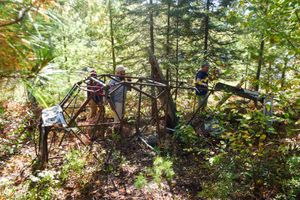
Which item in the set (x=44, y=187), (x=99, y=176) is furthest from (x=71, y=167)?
(x=44, y=187)

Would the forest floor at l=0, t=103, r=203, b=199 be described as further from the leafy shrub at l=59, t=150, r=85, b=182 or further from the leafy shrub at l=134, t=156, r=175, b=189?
the leafy shrub at l=134, t=156, r=175, b=189

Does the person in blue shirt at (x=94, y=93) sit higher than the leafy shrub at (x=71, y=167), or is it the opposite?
the person in blue shirt at (x=94, y=93)

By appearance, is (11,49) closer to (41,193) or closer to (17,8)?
(17,8)

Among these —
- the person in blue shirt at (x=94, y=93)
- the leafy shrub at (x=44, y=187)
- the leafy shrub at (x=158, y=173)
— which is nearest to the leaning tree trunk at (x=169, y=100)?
the person in blue shirt at (x=94, y=93)

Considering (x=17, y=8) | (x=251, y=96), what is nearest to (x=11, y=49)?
(x=17, y=8)

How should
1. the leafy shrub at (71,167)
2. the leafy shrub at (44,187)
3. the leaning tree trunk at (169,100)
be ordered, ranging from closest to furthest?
the leafy shrub at (44,187), the leafy shrub at (71,167), the leaning tree trunk at (169,100)

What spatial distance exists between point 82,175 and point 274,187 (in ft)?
14.0

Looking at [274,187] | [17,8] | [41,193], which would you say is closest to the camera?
[17,8]

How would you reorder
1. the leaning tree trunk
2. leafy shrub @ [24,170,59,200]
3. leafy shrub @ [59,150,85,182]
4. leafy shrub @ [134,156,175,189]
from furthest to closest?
the leaning tree trunk, leafy shrub @ [59,150,85,182], leafy shrub @ [24,170,59,200], leafy shrub @ [134,156,175,189]

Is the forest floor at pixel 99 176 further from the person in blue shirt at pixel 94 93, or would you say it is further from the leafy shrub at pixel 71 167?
the person in blue shirt at pixel 94 93

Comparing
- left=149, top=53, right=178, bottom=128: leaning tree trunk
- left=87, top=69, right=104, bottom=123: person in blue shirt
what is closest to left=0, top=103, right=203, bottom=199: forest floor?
left=87, top=69, right=104, bottom=123: person in blue shirt

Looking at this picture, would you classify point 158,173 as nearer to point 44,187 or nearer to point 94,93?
point 94,93

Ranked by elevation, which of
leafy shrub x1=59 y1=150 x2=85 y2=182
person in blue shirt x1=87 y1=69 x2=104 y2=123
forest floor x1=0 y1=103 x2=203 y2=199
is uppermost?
person in blue shirt x1=87 y1=69 x2=104 y2=123

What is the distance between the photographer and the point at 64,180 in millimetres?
5480
